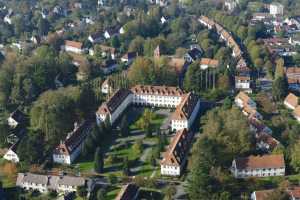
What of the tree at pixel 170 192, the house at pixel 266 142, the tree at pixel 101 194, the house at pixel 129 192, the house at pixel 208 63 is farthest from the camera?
the house at pixel 208 63

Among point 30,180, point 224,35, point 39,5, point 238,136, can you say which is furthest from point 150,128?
point 39,5

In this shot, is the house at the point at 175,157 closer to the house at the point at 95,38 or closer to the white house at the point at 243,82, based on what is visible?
the white house at the point at 243,82

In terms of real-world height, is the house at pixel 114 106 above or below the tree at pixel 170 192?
above

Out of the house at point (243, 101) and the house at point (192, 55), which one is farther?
the house at point (192, 55)

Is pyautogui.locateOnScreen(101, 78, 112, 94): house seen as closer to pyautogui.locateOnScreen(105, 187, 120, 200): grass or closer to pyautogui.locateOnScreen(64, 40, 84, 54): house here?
pyautogui.locateOnScreen(64, 40, 84, 54): house

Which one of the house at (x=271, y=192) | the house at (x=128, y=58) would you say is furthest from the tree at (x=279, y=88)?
the house at (x=128, y=58)

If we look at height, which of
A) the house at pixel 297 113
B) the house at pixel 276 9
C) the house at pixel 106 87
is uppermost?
the house at pixel 276 9

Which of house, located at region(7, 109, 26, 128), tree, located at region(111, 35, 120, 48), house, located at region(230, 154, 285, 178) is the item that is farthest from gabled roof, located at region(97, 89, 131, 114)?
tree, located at region(111, 35, 120, 48)

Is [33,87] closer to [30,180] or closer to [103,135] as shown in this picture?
[103,135]
